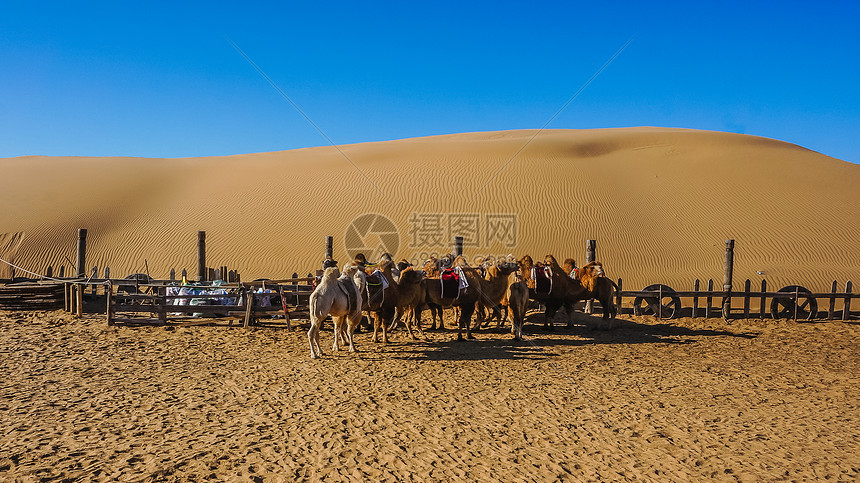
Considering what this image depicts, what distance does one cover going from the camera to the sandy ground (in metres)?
5.05

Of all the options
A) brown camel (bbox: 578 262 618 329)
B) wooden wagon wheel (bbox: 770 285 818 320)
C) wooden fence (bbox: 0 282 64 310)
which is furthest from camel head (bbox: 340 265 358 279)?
wooden wagon wheel (bbox: 770 285 818 320)

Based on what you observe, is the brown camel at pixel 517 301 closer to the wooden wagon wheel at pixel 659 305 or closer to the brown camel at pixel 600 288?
the brown camel at pixel 600 288

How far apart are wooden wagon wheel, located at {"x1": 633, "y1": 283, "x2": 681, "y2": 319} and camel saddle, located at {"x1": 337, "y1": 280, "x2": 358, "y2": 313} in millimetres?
9312

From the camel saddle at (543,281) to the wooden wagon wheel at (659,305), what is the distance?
434 centimetres

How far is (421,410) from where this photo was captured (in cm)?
673

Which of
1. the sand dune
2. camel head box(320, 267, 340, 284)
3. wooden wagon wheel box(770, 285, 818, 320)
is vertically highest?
the sand dune

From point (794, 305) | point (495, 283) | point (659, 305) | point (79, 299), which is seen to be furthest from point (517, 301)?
point (79, 299)

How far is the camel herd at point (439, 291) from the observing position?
32.4 ft

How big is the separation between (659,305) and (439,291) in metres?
7.22

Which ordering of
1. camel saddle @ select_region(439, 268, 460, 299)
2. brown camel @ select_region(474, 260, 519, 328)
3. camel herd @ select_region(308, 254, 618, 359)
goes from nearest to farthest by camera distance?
1. camel herd @ select_region(308, 254, 618, 359)
2. camel saddle @ select_region(439, 268, 460, 299)
3. brown camel @ select_region(474, 260, 519, 328)

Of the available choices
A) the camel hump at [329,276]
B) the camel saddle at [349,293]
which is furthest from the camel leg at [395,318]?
the camel hump at [329,276]

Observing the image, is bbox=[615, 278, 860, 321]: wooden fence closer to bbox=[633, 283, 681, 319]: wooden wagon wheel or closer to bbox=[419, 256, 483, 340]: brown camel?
bbox=[633, 283, 681, 319]: wooden wagon wheel

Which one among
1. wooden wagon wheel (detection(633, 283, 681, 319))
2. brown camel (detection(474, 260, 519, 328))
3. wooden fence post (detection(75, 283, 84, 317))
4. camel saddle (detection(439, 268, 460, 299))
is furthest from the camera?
wooden wagon wheel (detection(633, 283, 681, 319))

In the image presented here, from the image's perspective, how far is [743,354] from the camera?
10.5 meters
